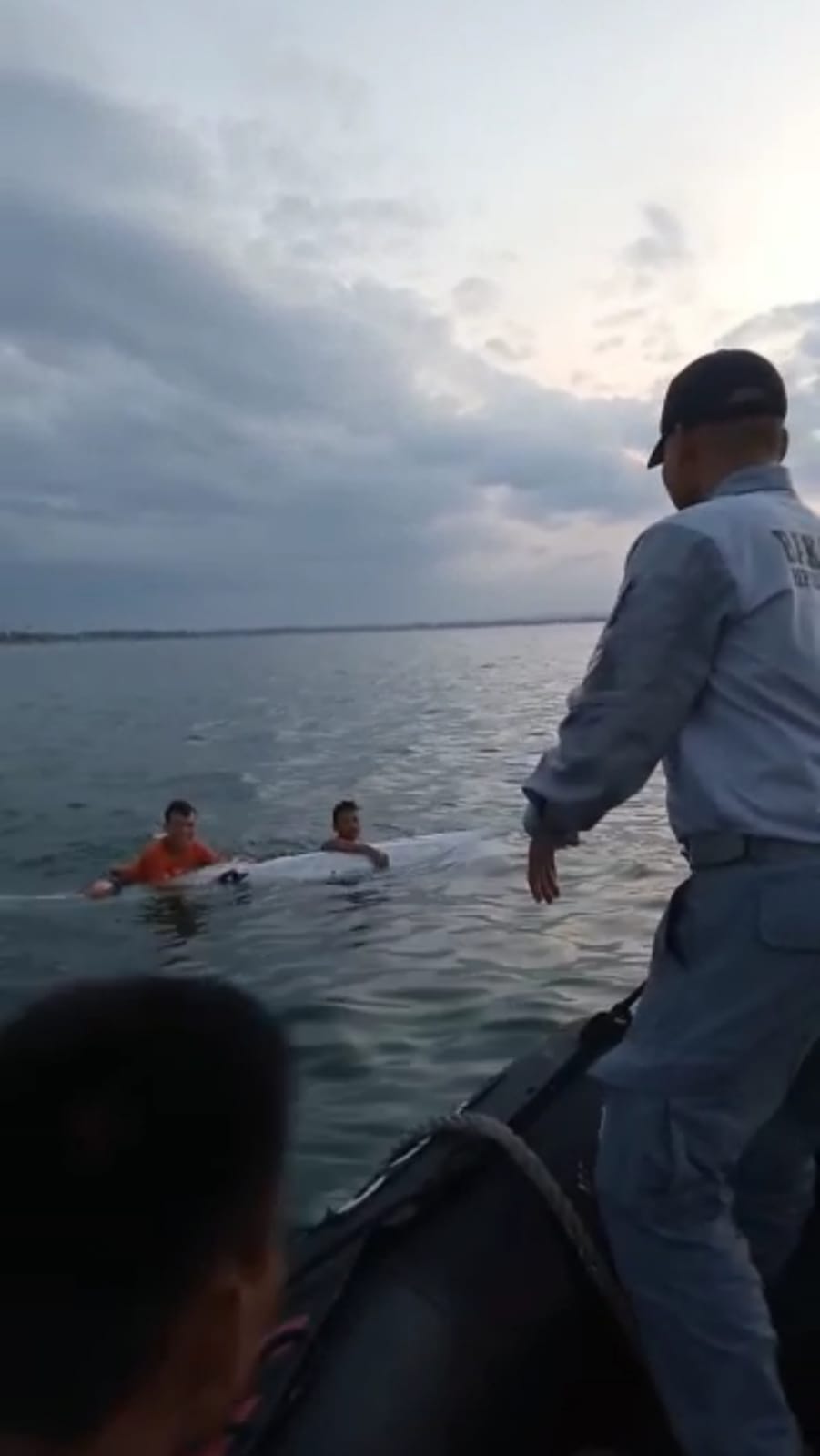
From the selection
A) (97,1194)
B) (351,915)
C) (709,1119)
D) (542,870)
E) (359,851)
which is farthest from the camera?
(359,851)

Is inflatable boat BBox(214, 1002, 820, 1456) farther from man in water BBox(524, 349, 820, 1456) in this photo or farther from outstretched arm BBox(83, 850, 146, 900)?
outstretched arm BBox(83, 850, 146, 900)

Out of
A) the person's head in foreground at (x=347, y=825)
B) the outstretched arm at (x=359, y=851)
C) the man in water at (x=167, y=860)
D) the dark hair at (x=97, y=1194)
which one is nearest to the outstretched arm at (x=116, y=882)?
the man in water at (x=167, y=860)

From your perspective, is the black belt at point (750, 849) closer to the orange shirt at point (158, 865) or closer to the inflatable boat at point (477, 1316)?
the inflatable boat at point (477, 1316)

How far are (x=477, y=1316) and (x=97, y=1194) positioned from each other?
187cm

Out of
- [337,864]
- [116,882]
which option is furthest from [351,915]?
[116,882]

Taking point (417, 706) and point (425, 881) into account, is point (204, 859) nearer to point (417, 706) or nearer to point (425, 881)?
point (425, 881)

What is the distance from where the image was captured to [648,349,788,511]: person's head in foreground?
9.28 feet

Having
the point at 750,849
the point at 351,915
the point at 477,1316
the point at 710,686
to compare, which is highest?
the point at 710,686

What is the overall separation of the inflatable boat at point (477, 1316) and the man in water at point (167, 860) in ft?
35.6

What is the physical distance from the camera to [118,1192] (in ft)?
4.23

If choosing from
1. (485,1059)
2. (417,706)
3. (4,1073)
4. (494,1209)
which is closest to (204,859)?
(485,1059)

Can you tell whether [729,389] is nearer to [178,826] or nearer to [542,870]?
[542,870]

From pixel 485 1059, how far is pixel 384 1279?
16.5 feet

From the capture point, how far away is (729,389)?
9.25 feet
